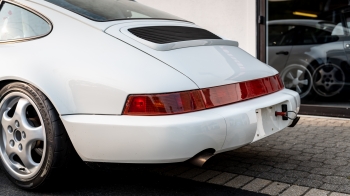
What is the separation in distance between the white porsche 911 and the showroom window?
282 cm

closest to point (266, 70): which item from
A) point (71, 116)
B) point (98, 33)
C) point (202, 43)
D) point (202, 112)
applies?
point (202, 43)

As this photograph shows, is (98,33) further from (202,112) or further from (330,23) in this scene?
(330,23)

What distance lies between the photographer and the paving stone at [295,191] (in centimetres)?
311

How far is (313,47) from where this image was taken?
20.4 ft

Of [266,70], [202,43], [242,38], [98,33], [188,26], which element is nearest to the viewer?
[98,33]

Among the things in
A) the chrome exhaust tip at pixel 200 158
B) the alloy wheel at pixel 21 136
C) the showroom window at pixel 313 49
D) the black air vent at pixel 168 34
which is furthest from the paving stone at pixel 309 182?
the showroom window at pixel 313 49

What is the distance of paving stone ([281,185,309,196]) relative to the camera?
3.11m

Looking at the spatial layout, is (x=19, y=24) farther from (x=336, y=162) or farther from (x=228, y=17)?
(x=228, y=17)

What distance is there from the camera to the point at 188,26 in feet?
12.5

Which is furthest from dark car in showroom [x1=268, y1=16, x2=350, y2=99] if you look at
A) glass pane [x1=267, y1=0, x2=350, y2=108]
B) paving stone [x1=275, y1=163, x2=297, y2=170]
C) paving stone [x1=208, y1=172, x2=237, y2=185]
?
paving stone [x1=208, y1=172, x2=237, y2=185]

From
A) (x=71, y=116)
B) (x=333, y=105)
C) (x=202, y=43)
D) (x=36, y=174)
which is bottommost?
(x=333, y=105)

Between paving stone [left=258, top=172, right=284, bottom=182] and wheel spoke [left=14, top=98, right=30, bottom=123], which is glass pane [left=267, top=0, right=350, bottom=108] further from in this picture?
wheel spoke [left=14, top=98, right=30, bottom=123]

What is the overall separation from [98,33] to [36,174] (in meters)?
1.07

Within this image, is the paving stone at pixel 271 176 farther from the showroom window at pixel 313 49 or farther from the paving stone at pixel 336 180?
the showroom window at pixel 313 49
